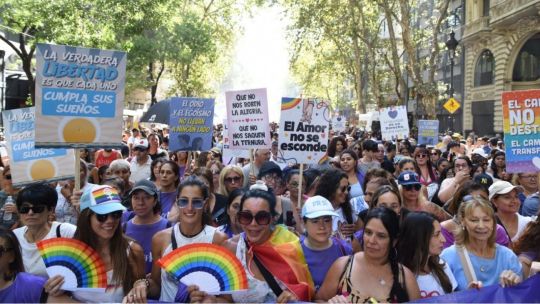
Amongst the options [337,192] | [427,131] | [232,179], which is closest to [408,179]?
[337,192]

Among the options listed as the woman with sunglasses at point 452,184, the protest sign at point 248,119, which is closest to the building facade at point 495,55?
the woman with sunglasses at point 452,184

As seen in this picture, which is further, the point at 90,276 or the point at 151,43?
the point at 151,43

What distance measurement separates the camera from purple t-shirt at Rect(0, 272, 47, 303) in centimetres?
325

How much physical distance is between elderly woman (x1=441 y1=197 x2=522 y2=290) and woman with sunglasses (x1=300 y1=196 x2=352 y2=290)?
82 centimetres

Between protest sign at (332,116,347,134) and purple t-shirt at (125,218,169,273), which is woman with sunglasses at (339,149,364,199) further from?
protest sign at (332,116,347,134)

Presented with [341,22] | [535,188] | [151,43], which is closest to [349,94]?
[341,22]

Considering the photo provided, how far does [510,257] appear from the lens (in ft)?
13.1

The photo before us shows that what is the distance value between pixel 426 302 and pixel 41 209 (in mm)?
2695

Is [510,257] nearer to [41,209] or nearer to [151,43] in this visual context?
[41,209]

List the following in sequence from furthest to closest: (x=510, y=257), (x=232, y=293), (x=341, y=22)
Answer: (x=341, y=22), (x=510, y=257), (x=232, y=293)

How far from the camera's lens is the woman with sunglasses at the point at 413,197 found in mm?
5738

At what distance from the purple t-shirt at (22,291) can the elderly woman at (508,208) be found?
393 cm

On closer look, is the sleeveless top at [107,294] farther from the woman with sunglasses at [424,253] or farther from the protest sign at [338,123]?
the protest sign at [338,123]

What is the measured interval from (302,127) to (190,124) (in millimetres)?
2074
